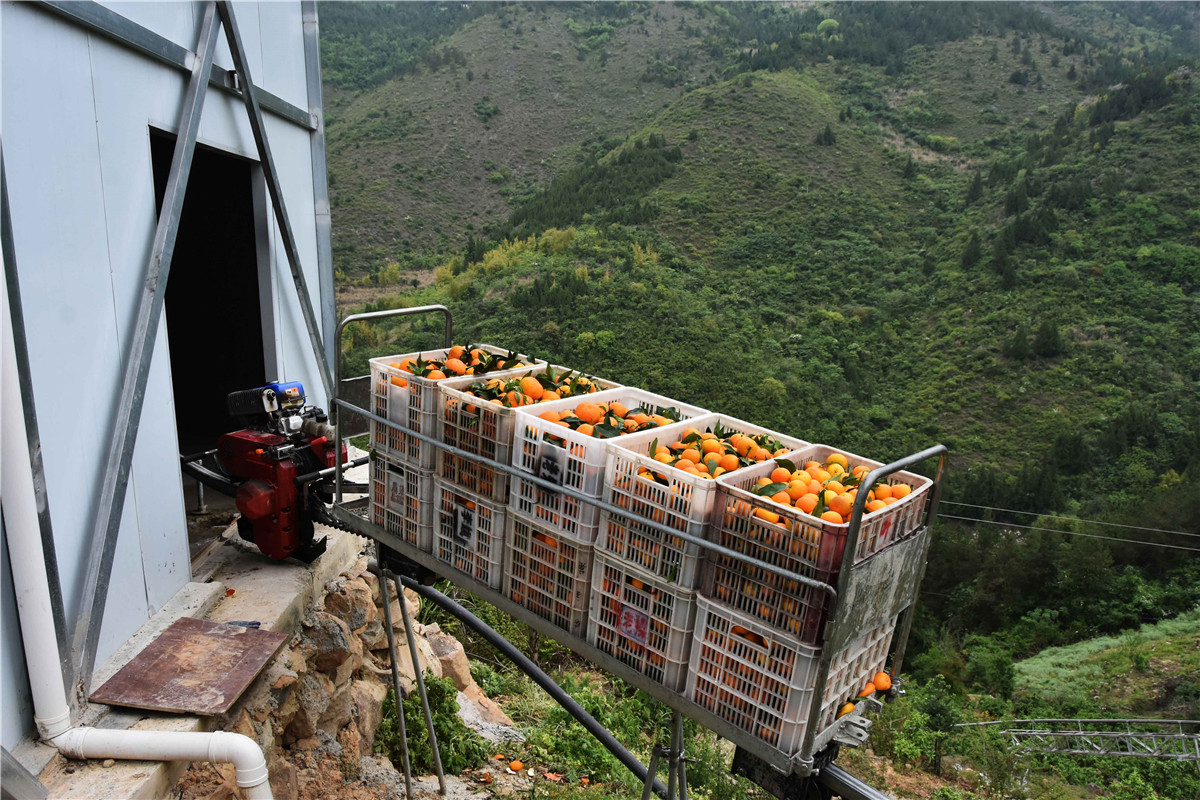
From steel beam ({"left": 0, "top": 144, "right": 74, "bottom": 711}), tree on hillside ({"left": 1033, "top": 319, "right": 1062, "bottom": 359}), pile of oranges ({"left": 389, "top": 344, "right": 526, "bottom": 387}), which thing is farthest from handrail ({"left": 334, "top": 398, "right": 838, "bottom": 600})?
tree on hillside ({"left": 1033, "top": 319, "right": 1062, "bottom": 359})

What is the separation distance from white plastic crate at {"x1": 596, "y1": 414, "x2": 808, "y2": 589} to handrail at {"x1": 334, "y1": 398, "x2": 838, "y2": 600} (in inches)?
1.8

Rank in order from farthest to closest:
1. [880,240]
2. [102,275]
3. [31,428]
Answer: [880,240] → [102,275] → [31,428]

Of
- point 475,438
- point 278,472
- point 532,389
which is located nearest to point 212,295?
point 278,472

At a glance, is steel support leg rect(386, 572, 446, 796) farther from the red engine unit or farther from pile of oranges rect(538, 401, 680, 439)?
pile of oranges rect(538, 401, 680, 439)

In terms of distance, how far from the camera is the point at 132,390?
153 inches

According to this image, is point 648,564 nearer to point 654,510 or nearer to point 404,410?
point 654,510

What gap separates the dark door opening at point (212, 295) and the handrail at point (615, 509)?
2932mm

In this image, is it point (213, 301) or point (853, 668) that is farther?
point (213, 301)

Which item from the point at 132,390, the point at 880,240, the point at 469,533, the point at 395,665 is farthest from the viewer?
the point at 880,240

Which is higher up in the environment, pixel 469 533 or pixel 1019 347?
pixel 469 533

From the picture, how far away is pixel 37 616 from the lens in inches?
123

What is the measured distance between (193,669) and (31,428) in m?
1.30

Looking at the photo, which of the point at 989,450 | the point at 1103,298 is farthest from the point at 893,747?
the point at 1103,298

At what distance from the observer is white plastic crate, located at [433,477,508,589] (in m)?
3.49
